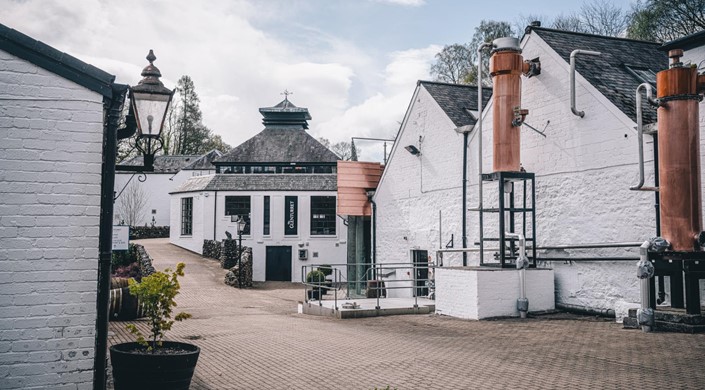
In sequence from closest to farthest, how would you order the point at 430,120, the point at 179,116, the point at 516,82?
the point at 516,82, the point at 430,120, the point at 179,116

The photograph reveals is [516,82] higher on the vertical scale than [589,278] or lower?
higher

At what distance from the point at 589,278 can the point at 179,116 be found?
54.5 meters

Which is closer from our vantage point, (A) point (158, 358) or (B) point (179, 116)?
(A) point (158, 358)

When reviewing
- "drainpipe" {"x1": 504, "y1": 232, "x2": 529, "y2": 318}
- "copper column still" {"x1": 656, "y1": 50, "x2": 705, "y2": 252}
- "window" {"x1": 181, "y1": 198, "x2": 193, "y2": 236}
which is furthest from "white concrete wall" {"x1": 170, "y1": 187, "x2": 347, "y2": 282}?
"copper column still" {"x1": 656, "y1": 50, "x2": 705, "y2": 252}

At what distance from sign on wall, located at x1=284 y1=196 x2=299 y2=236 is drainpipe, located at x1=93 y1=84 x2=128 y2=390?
97.4 feet

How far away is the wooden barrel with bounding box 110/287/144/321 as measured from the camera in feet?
46.8

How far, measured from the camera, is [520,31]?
3703cm

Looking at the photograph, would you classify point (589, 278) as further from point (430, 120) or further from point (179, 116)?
point (179, 116)

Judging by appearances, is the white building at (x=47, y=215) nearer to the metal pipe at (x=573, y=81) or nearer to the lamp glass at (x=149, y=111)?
the lamp glass at (x=149, y=111)

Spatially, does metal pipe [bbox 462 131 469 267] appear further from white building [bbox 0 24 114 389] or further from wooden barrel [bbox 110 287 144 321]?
white building [bbox 0 24 114 389]

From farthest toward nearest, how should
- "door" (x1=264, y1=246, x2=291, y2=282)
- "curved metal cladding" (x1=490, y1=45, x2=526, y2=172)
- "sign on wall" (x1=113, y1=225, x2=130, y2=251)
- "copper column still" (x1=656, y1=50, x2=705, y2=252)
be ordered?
"door" (x1=264, y1=246, x2=291, y2=282), "sign on wall" (x1=113, y1=225, x2=130, y2=251), "curved metal cladding" (x1=490, y1=45, x2=526, y2=172), "copper column still" (x1=656, y1=50, x2=705, y2=252)

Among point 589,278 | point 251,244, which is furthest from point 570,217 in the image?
point 251,244

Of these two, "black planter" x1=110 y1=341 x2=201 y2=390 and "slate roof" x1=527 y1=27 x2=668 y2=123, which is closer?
"black planter" x1=110 y1=341 x2=201 y2=390

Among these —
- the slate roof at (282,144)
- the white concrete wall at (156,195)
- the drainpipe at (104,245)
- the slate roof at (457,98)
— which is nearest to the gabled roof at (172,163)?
the white concrete wall at (156,195)
